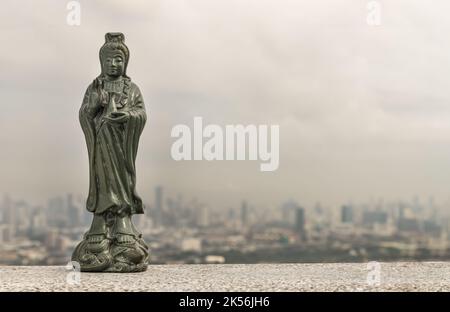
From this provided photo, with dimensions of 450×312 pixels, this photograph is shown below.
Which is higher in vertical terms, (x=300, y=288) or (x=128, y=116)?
(x=128, y=116)

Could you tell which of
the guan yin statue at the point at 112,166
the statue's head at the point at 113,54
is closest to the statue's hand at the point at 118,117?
the guan yin statue at the point at 112,166

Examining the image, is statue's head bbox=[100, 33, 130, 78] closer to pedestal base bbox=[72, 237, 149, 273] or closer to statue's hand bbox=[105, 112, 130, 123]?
statue's hand bbox=[105, 112, 130, 123]

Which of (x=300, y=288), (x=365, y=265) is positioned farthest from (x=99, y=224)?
(x=365, y=265)

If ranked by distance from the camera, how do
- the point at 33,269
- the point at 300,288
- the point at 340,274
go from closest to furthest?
the point at 300,288 < the point at 340,274 < the point at 33,269

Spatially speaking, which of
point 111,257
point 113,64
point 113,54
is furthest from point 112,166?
point 113,54

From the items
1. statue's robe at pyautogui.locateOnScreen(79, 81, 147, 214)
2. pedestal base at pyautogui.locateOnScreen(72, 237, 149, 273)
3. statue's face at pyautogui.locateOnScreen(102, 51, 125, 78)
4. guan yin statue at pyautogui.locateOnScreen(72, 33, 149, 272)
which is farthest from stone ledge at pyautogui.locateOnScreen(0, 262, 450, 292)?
statue's face at pyautogui.locateOnScreen(102, 51, 125, 78)

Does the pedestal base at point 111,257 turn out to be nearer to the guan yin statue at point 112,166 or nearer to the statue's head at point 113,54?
the guan yin statue at point 112,166

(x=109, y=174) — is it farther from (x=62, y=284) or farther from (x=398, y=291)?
(x=398, y=291)
